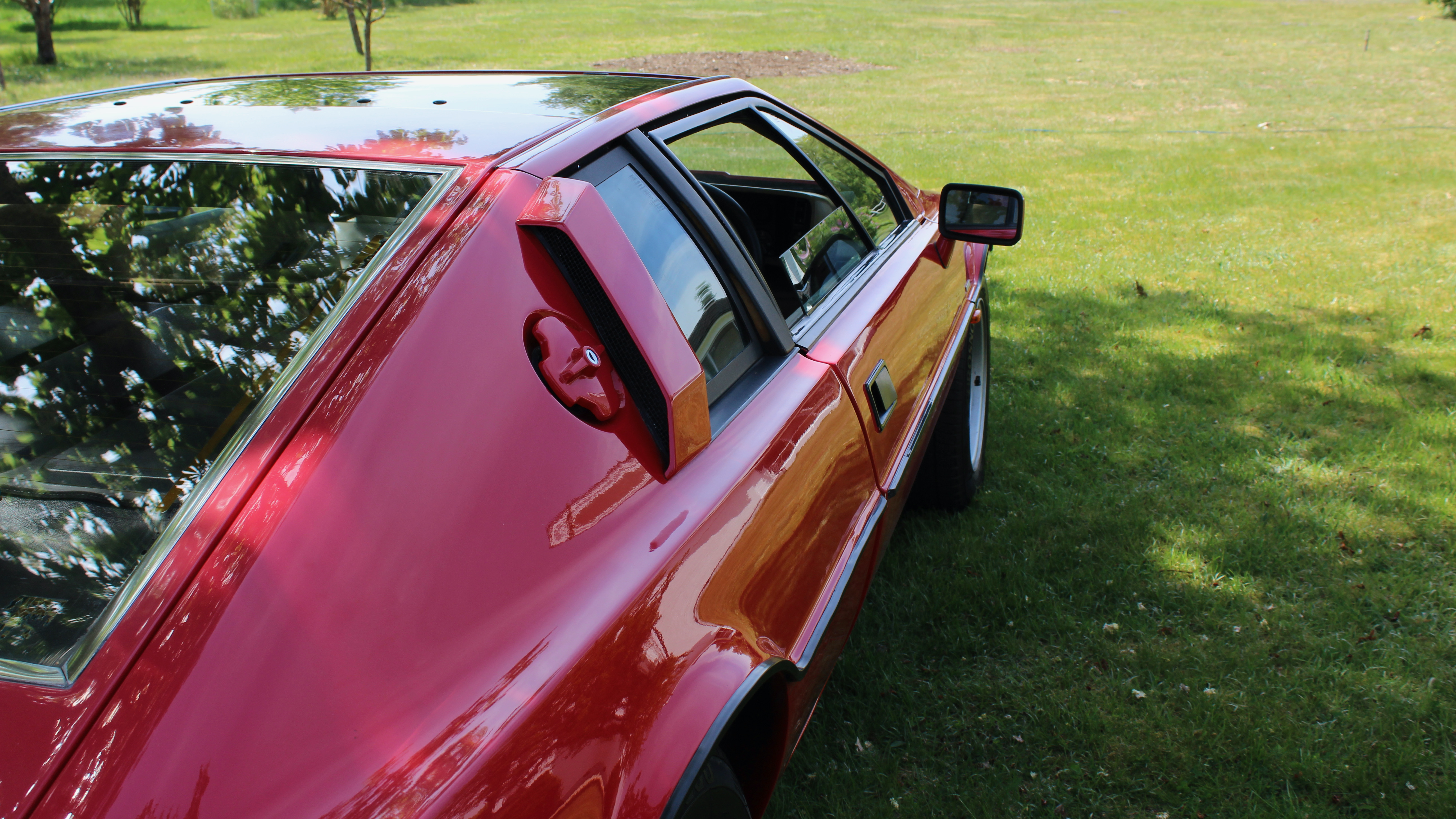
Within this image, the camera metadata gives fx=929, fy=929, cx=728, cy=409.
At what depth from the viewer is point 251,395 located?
121cm

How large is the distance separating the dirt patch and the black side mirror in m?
16.6

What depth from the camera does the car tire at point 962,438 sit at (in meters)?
3.42

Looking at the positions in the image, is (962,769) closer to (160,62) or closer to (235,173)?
(235,173)

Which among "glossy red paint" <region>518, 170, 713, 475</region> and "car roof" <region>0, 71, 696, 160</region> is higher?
"car roof" <region>0, 71, 696, 160</region>

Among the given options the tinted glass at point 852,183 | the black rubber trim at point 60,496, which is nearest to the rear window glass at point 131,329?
the black rubber trim at point 60,496

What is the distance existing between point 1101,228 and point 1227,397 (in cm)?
Answer: 381

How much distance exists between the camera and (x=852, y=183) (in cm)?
296

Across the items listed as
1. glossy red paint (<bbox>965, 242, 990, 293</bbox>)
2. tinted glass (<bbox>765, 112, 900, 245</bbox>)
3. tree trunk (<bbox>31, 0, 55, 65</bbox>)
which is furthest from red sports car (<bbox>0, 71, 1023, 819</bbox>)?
tree trunk (<bbox>31, 0, 55, 65</bbox>)

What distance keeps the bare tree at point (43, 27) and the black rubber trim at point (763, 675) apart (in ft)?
90.2

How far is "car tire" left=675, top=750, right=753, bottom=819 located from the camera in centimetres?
128

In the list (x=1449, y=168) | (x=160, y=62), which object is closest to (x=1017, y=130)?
(x=1449, y=168)

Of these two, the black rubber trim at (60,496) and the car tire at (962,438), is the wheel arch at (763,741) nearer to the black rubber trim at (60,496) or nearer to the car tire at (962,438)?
the black rubber trim at (60,496)

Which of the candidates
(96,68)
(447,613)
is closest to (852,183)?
(447,613)

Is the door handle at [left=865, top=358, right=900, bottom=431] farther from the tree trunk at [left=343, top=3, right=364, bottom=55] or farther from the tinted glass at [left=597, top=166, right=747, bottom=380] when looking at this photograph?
the tree trunk at [left=343, top=3, right=364, bottom=55]
